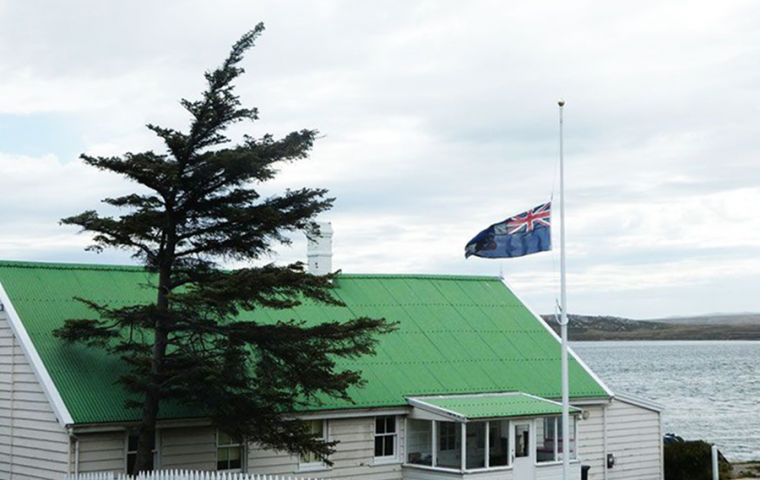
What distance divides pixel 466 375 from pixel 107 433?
1097cm

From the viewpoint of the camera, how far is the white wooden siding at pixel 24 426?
2455cm

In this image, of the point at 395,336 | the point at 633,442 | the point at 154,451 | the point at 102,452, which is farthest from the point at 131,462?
the point at 633,442

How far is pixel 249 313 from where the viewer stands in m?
29.8

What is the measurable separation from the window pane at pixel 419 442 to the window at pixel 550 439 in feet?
11.6

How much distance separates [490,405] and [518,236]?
17.0 ft

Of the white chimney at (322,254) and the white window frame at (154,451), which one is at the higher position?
the white chimney at (322,254)

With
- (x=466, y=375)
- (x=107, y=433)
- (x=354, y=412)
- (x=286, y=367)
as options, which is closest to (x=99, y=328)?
(x=107, y=433)

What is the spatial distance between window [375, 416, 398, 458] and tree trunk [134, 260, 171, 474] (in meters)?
6.91

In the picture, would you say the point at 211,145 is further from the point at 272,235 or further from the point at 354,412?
the point at 354,412

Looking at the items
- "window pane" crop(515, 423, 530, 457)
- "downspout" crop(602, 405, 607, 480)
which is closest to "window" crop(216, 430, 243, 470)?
"window pane" crop(515, 423, 530, 457)

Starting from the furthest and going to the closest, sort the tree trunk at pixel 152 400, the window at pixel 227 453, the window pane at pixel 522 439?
the window pane at pixel 522 439, the window at pixel 227 453, the tree trunk at pixel 152 400

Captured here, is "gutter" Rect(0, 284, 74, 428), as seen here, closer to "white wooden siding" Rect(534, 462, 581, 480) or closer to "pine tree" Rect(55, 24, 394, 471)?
"pine tree" Rect(55, 24, 394, 471)

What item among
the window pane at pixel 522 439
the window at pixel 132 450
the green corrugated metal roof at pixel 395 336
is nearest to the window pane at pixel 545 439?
the green corrugated metal roof at pixel 395 336

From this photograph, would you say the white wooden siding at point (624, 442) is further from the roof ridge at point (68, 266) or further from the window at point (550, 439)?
the roof ridge at point (68, 266)
